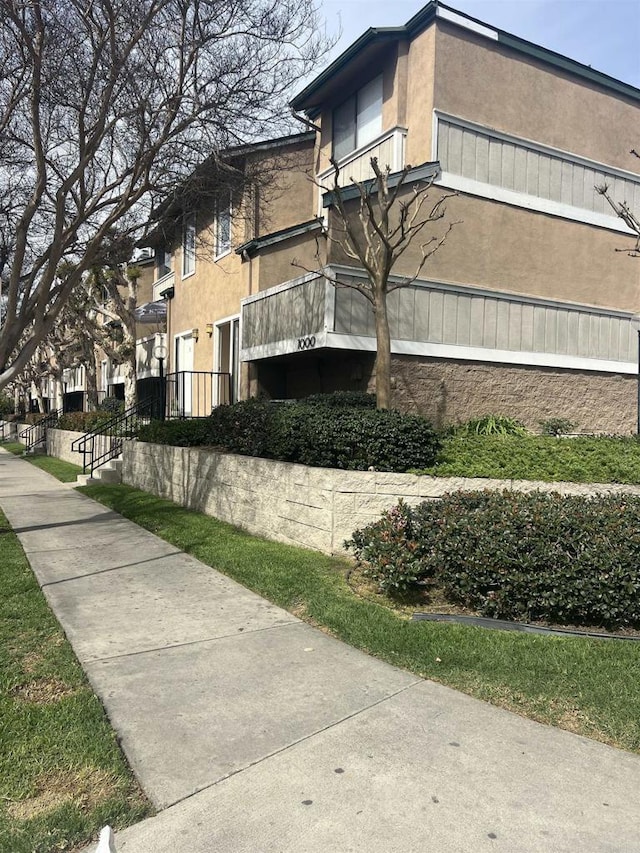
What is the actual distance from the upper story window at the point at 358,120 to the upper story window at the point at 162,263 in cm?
777

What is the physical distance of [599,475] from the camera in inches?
290

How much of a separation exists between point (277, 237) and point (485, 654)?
9475 mm

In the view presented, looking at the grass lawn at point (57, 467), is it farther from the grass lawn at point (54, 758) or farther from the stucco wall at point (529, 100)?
the grass lawn at point (54, 758)

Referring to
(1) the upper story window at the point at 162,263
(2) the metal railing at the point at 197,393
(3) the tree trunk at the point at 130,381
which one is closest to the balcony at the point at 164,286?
(1) the upper story window at the point at 162,263

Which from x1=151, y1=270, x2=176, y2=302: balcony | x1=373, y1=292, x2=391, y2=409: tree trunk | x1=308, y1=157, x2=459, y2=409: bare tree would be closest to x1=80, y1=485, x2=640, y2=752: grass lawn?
x1=373, y1=292, x2=391, y2=409: tree trunk

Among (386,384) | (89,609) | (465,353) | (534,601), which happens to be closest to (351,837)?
(534,601)

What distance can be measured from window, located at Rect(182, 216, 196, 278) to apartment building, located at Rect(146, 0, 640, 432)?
25cm

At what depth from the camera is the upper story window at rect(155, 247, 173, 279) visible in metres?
20.7

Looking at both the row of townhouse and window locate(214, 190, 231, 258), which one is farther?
window locate(214, 190, 231, 258)

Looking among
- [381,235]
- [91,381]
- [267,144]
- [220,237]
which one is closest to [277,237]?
[267,144]

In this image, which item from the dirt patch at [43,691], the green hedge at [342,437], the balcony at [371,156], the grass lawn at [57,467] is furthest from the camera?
the grass lawn at [57,467]

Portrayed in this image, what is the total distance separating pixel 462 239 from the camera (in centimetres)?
1191

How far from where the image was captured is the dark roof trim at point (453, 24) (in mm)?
11695

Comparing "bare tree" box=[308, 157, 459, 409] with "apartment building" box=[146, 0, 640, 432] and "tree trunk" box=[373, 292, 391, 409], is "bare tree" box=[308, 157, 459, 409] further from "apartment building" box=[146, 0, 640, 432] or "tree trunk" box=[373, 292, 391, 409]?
"apartment building" box=[146, 0, 640, 432]
